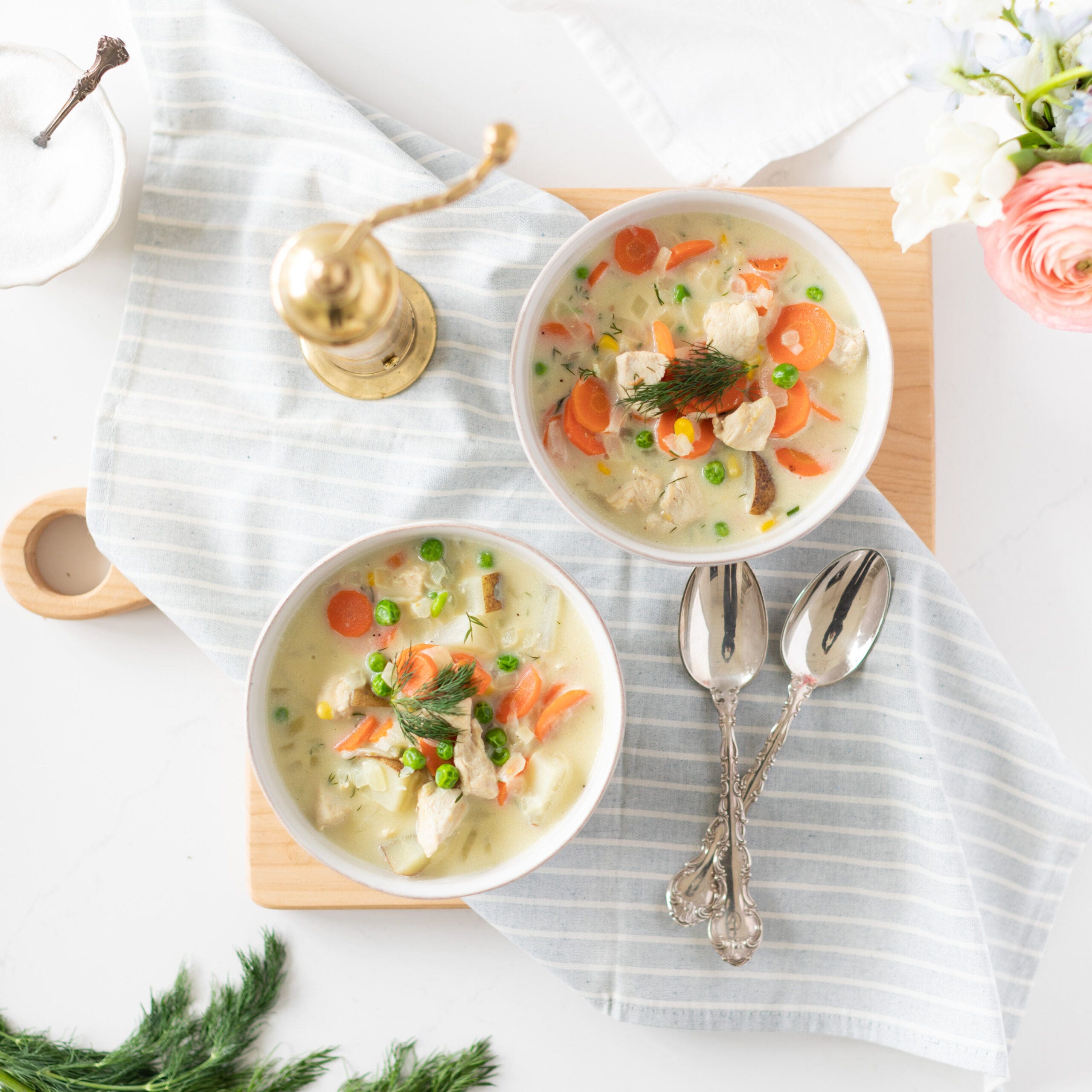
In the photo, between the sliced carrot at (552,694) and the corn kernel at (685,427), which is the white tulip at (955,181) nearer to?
the corn kernel at (685,427)

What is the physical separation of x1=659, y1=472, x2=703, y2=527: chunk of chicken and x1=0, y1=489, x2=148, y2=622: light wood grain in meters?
1.30

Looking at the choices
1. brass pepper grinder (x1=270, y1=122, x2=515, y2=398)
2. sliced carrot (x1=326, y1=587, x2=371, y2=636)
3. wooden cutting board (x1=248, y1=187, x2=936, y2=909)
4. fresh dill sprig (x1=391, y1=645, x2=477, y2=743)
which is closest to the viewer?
brass pepper grinder (x1=270, y1=122, x2=515, y2=398)

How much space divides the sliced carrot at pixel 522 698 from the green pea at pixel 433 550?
1.00 feet

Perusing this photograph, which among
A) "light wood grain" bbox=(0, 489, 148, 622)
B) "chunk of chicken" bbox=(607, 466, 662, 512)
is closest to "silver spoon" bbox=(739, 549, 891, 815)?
"chunk of chicken" bbox=(607, 466, 662, 512)

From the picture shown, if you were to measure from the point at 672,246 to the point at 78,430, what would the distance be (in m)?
1.58

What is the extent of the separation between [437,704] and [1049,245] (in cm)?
149

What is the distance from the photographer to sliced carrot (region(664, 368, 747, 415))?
2047 millimetres

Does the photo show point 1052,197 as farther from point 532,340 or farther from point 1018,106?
point 532,340

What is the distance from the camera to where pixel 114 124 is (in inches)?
86.8

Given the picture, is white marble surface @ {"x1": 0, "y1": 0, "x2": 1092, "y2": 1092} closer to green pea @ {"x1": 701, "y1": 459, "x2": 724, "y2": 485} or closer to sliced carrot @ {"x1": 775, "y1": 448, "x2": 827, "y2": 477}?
sliced carrot @ {"x1": 775, "y1": 448, "x2": 827, "y2": 477}

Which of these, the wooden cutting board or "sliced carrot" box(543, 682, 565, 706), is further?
the wooden cutting board

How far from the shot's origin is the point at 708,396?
6.69ft

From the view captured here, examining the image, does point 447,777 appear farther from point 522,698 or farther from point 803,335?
point 803,335

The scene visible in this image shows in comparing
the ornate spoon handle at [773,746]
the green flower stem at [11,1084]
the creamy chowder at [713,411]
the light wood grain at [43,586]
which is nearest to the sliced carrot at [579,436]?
the creamy chowder at [713,411]
